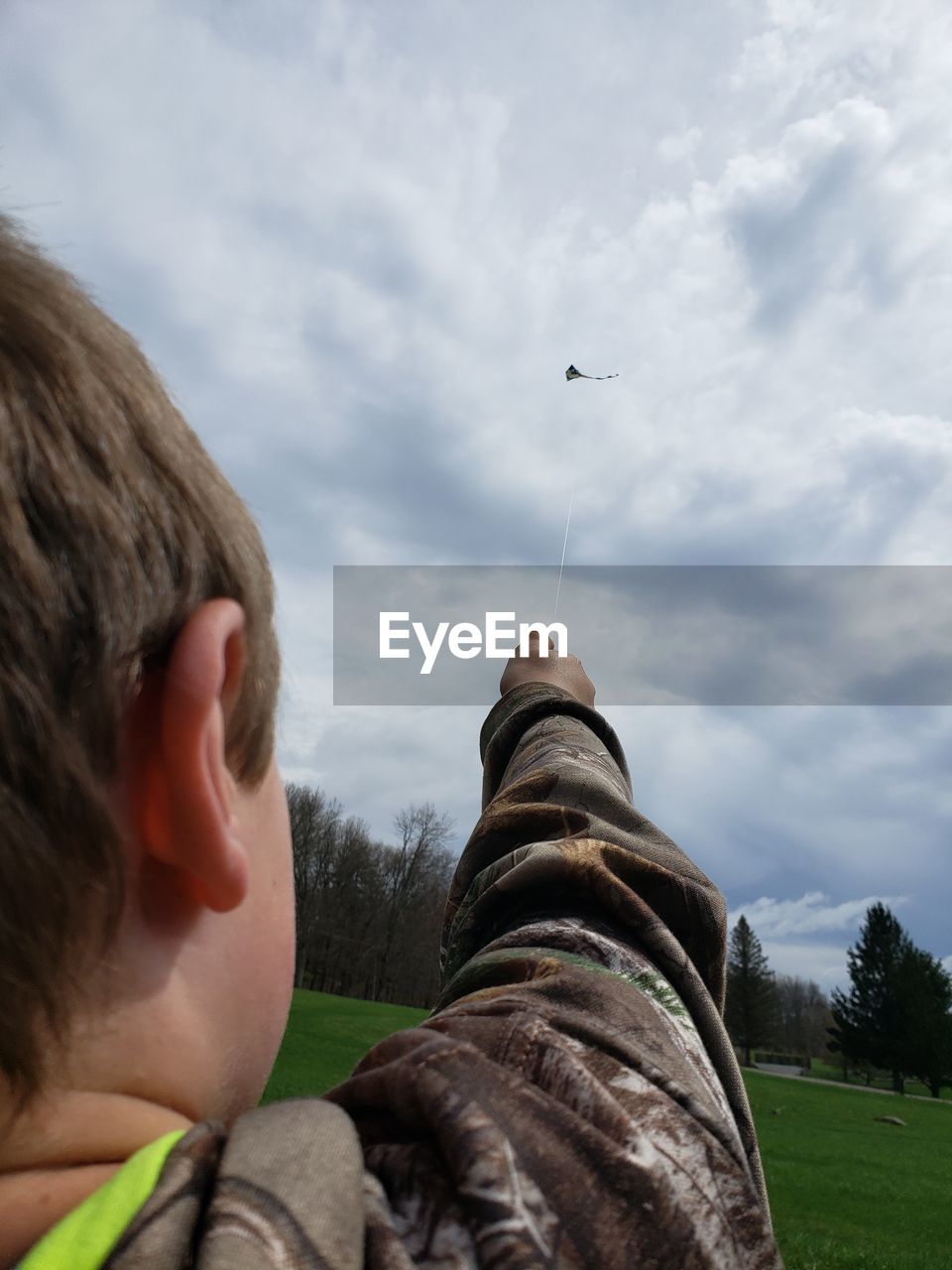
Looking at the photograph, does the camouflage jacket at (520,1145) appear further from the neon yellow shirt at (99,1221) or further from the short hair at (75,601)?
the short hair at (75,601)

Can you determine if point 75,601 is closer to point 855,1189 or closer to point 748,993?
point 855,1189

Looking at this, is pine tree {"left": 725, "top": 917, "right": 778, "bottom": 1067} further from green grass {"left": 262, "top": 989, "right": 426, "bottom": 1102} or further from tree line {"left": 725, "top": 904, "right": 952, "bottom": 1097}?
green grass {"left": 262, "top": 989, "right": 426, "bottom": 1102}

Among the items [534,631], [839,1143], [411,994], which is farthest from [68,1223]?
[411,994]

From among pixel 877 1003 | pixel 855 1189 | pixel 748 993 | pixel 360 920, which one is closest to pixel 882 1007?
pixel 877 1003

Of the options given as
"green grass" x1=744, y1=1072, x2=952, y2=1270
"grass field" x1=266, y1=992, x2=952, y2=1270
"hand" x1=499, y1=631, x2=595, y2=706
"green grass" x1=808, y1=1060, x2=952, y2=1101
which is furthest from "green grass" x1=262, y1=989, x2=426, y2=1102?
"green grass" x1=808, y1=1060, x2=952, y2=1101

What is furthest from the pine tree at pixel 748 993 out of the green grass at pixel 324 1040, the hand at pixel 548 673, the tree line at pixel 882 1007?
the hand at pixel 548 673
